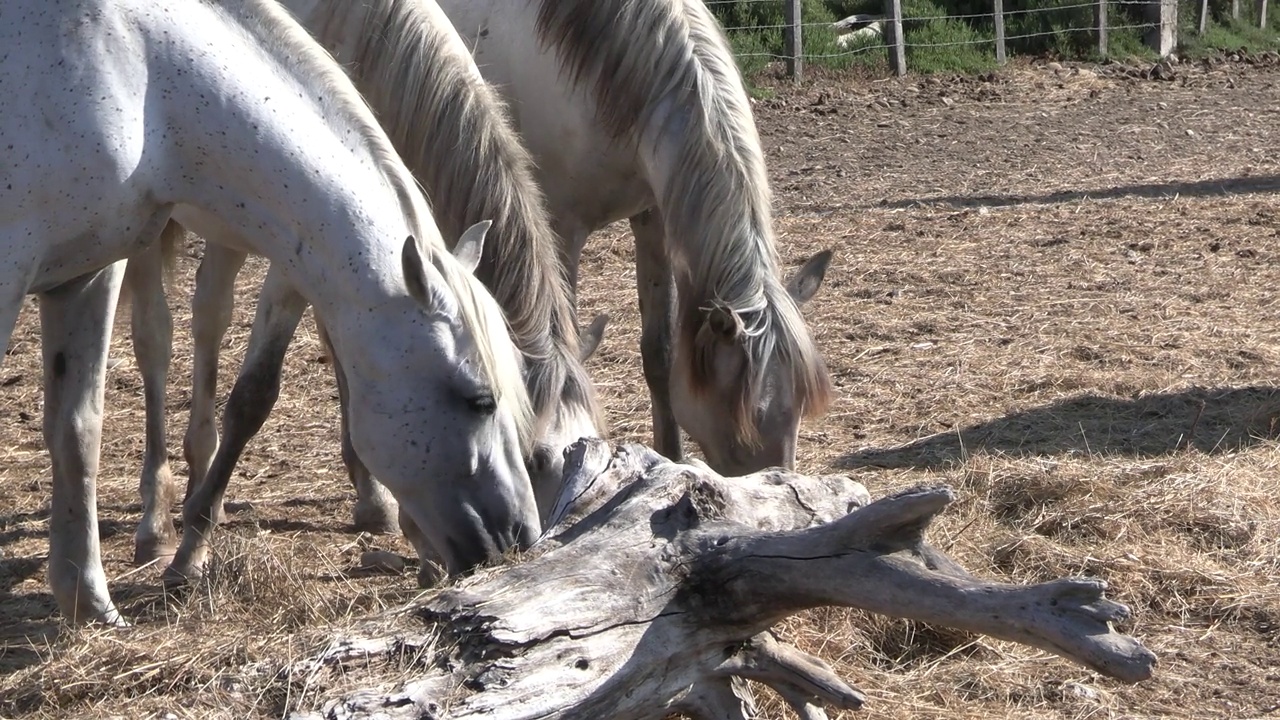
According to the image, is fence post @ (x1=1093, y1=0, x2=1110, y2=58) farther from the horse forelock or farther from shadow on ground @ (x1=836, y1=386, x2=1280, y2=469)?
the horse forelock

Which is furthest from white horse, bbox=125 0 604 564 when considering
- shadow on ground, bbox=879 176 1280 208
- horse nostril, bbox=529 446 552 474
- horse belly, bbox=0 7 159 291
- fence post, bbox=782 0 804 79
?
fence post, bbox=782 0 804 79

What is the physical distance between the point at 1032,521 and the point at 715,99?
150 centimetres

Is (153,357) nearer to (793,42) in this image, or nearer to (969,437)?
(969,437)

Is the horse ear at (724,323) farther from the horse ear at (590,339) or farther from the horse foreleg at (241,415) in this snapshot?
the horse foreleg at (241,415)

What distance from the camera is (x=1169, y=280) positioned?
262 inches

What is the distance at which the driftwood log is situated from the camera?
2279 mm

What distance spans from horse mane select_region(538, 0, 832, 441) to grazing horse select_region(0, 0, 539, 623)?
2.84 feet

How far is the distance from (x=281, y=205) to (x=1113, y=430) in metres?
3.06

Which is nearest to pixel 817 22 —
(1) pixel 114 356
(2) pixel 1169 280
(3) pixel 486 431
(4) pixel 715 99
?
(2) pixel 1169 280

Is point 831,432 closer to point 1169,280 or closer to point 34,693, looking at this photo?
point 1169,280

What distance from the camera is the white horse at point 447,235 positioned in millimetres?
3365

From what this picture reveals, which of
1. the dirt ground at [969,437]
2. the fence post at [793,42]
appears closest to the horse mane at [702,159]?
the dirt ground at [969,437]

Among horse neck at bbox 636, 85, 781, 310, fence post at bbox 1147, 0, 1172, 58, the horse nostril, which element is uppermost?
horse neck at bbox 636, 85, 781, 310

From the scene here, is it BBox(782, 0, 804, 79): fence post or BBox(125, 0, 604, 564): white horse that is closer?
BBox(125, 0, 604, 564): white horse
